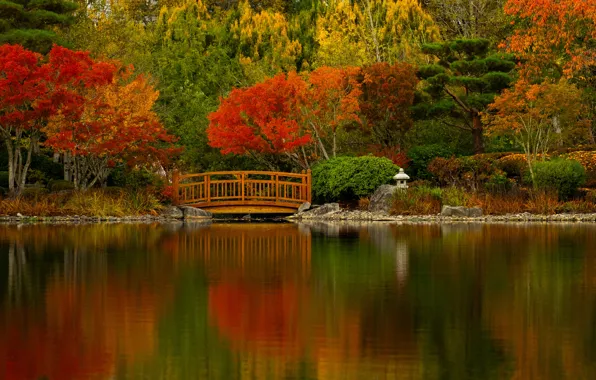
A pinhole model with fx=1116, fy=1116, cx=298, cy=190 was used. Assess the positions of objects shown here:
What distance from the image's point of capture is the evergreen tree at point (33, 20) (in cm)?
3700

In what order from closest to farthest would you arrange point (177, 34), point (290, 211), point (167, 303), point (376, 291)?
point (167, 303)
point (376, 291)
point (290, 211)
point (177, 34)

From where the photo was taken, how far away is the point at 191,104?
43.2m

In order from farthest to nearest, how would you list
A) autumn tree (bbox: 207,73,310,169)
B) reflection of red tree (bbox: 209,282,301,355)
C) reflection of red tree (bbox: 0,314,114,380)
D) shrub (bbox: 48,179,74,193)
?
autumn tree (bbox: 207,73,310,169) → shrub (bbox: 48,179,74,193) → reflection of red tree (bbox: 209,282,301,355) → reflection of red tree (bbox: 0,314,114,380)

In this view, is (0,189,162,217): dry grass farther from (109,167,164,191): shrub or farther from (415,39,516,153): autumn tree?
(415,39,516,153): autumn tree

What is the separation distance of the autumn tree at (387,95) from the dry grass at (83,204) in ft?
27.3

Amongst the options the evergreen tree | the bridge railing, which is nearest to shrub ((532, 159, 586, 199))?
the bridge railing

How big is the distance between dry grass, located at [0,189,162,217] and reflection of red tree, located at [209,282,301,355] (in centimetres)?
1819

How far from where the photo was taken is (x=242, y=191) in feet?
118

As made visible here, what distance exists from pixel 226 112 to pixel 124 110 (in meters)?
3.79

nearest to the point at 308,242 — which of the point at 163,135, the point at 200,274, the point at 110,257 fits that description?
the point at 110,257

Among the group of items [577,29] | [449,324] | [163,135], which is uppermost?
[577,29]

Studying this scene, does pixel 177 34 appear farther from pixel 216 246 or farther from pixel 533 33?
pixel 216 246

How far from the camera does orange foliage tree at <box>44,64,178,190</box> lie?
1315 inches

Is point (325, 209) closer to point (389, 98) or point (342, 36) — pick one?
point (389, 98)
